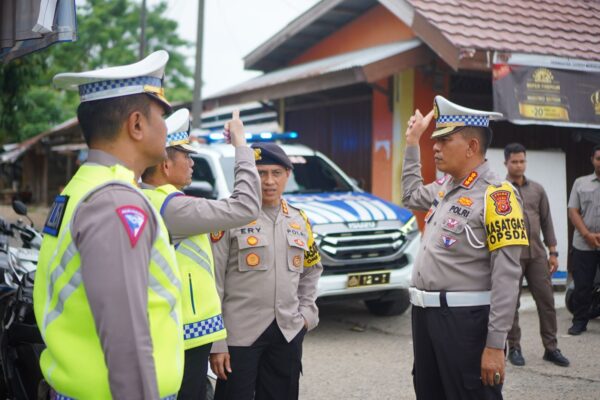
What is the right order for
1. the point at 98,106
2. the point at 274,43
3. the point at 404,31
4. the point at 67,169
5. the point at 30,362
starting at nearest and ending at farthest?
the point at 98,106, the point at 30,362, the point at 404,31, the point at 274,43, the point at 67,169

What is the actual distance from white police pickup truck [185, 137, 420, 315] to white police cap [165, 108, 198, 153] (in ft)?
12.2

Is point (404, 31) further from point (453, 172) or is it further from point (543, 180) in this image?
point (453, 172)

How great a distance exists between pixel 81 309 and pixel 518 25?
9.11 meters

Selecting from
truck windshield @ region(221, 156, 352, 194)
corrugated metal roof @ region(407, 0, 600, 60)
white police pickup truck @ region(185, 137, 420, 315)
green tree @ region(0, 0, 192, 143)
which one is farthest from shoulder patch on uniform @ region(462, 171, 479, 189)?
green tree @ region(0, 0, 192, 143)

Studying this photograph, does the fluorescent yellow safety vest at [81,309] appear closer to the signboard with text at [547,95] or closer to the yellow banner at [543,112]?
the signboard with text at [547,95]

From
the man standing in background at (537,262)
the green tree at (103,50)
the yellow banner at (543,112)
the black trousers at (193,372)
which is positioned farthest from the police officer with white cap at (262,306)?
the green tree at (103,50)

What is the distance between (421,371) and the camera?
128 inches

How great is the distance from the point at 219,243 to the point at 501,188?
1.39 m

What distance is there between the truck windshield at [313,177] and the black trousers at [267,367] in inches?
178

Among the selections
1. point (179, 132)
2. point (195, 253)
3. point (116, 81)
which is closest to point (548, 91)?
point (179, 132)

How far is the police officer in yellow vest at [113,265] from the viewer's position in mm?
1631

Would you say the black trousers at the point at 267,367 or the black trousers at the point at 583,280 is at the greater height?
the black trousers at the point at 267,367

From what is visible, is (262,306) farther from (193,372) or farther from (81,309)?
(81,309)

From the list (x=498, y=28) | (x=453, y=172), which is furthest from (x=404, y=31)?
(x=453, y=172)
